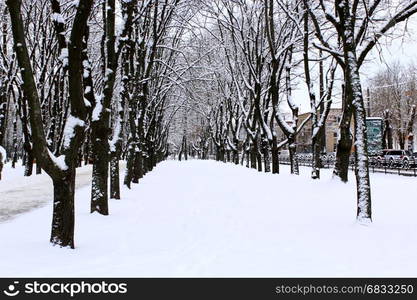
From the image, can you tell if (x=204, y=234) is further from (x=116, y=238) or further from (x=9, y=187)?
(x=9, y=187)

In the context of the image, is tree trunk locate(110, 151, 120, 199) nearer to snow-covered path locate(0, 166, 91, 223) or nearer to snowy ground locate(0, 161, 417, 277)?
snowy ground locate(0, 161, 417, 277)

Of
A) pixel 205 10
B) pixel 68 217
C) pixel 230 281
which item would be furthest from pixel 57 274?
pixel 205 10

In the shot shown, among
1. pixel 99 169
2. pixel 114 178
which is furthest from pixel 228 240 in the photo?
pixel 114 178

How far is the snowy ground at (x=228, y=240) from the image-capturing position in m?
5.30

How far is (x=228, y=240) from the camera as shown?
7.13 m

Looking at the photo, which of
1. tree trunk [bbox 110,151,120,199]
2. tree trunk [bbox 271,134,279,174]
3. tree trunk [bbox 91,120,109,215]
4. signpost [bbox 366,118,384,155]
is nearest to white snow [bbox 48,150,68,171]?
Result: tree trunk [bbox 91,120,109,215]

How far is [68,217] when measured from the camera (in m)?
6.32

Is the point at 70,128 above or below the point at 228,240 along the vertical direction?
above

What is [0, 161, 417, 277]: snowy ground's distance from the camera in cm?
530

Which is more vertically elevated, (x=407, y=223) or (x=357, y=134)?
(x=357, y=134)

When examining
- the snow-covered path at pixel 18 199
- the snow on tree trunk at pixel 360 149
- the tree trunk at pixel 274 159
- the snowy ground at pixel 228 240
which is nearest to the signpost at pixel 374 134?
the tree trunk at pixel 274 159

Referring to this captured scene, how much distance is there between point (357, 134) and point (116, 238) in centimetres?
532

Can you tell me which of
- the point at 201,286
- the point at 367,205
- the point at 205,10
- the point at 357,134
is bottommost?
the point at 201,286

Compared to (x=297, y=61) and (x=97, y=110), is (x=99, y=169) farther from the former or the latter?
(x=297, y=61)
